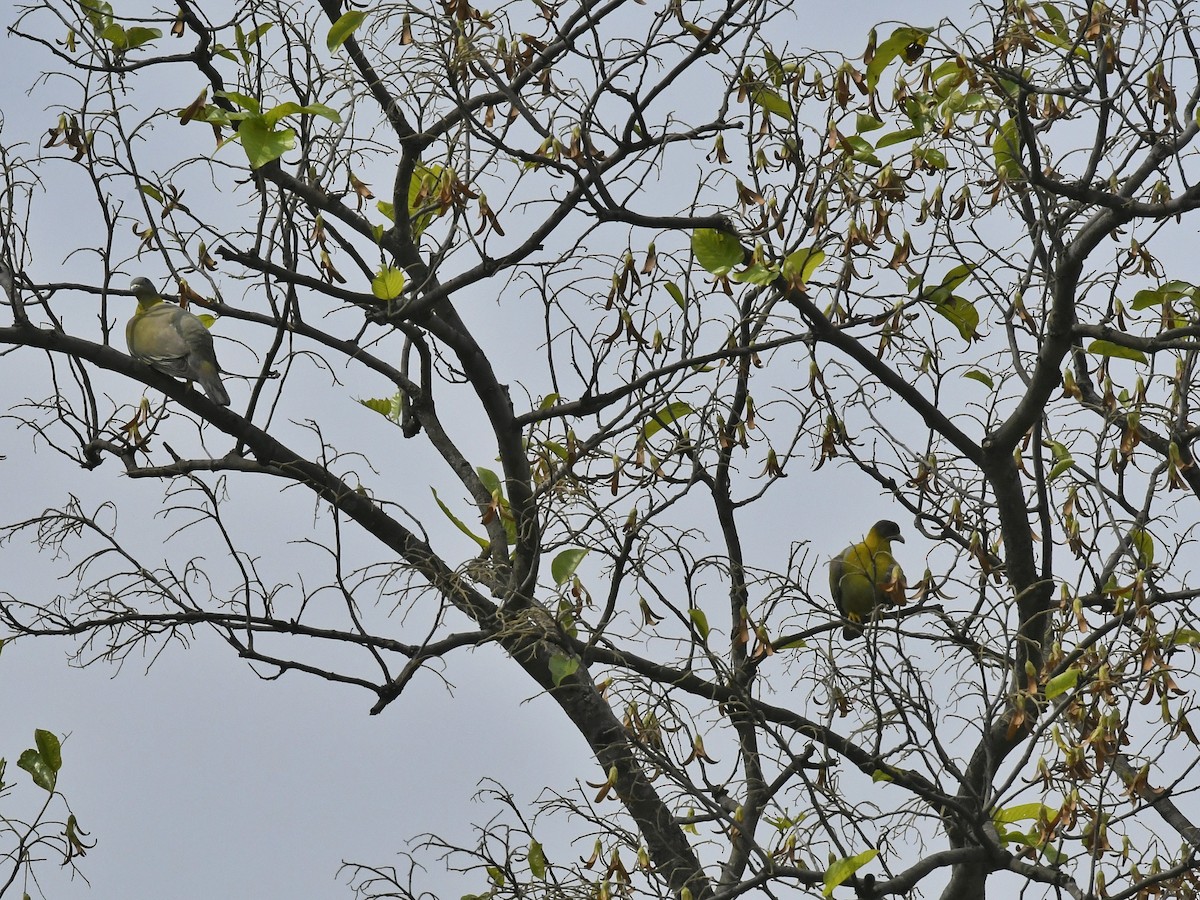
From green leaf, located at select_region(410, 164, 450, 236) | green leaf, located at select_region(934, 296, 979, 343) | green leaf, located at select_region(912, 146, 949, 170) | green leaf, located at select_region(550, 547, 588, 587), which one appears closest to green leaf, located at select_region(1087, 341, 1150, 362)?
green leaf, located at select_region(934, 296, 979, 343)

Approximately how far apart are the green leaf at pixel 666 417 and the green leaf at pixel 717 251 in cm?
86

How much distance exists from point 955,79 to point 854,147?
427 mm

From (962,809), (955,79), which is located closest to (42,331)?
(955,79)

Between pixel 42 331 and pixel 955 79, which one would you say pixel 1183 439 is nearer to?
pixel 955 79

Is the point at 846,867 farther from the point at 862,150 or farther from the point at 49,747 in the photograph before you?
the point at 49,747

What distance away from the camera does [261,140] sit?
3.40 meters

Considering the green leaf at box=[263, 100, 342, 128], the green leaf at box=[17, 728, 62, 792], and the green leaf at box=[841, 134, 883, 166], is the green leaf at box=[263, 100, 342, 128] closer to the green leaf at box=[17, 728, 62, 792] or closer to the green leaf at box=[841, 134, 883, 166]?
the green leaf at box=[841, 134, 883, 166]

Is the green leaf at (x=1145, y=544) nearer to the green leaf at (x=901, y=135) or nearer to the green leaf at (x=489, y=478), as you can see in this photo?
the green leaf at (x=901, y=135)

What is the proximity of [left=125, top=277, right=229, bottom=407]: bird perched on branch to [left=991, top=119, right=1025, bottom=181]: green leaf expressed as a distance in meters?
2.85

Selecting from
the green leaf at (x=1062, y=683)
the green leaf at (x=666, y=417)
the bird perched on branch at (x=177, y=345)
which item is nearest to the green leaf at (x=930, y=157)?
the green leaf at (x=666, y=417)

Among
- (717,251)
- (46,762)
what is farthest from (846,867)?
(46,762)

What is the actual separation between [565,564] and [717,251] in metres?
1.14

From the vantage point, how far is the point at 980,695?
3.84 metres

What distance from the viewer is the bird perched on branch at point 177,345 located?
496 centimetres
